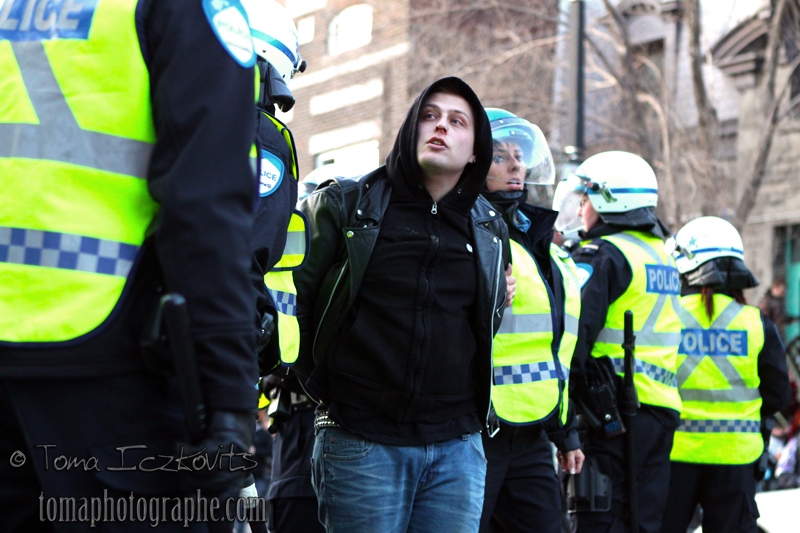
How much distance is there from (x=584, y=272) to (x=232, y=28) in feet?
12.1

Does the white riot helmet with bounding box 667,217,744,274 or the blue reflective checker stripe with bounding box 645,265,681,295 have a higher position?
the white riot helmet with bounding box 667,217,744,274

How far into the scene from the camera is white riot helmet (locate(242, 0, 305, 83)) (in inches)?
138

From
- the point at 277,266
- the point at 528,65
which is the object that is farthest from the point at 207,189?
the point at 528,65

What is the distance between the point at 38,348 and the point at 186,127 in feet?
1.75

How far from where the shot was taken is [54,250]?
83.1 inches

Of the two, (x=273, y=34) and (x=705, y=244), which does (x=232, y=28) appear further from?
(x=705, y=244)

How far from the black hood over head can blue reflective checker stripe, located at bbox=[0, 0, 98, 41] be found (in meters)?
1.84

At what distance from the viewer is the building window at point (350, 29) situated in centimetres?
1911

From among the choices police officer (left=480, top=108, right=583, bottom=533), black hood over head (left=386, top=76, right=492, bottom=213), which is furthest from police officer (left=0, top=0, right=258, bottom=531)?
police officer (left=480, top=108, right=583, bottom=533)

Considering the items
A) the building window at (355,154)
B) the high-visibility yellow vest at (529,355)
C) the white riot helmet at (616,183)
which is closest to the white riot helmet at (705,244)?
the white riot helmet at (616,183)

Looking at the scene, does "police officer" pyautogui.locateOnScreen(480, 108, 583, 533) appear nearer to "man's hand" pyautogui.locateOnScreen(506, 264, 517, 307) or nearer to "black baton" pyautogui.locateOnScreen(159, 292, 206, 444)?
"man's hand" pyautogui.locateOnScreen(506, 264, 517, 307)

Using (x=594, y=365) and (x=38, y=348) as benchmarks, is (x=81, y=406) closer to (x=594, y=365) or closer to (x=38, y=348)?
(x=38, y=348)

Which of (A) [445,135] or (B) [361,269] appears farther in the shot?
(A) [445,135]

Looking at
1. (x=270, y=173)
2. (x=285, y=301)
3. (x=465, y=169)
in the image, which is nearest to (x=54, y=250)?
(x=270, y=173)
